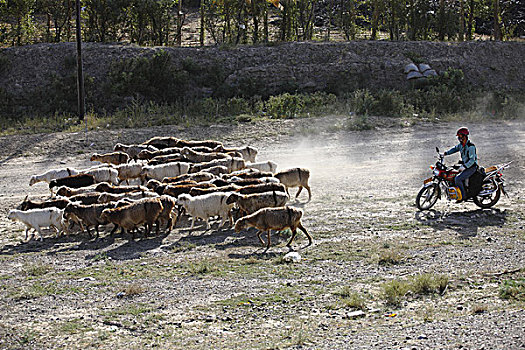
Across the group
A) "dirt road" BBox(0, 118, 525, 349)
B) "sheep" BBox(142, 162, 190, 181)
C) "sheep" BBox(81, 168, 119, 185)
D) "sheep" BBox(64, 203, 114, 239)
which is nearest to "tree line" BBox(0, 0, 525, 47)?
"sheep" BBox(142, 162, 190, 181)

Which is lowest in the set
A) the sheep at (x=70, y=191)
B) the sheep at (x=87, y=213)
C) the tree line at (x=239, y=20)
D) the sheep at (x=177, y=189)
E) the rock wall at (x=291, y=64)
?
the sheep at (x=87, y=213)

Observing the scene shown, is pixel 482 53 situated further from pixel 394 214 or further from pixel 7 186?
pixel 7 186

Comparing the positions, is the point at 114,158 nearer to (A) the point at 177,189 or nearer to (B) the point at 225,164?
(B) the point at 225,164

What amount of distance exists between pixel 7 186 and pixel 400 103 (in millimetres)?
18157

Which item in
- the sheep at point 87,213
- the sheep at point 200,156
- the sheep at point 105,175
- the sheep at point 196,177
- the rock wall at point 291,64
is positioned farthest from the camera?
the rock wall at point 291,64

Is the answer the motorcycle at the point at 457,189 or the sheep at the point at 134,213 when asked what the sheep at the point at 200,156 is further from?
the motorcycle at the point at 457,189

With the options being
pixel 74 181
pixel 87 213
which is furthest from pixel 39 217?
pixel 74 181

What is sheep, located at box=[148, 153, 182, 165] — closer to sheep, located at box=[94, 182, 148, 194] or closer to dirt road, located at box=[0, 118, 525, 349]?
sheep, located at box=[94, 182, 148, 194]

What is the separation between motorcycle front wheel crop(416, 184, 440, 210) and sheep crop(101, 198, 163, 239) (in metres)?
6.25

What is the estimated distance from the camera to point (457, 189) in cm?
1402

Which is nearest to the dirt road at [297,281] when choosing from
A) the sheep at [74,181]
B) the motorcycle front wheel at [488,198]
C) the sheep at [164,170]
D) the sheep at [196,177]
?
the motorcycle front wheel at [488,198]

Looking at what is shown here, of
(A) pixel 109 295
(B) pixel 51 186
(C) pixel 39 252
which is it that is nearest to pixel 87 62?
(B) pixel 51 186

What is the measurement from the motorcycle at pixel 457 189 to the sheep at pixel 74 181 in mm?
8618

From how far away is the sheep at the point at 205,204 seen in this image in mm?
12914
